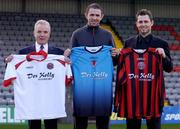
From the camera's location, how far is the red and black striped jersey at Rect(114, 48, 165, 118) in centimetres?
675

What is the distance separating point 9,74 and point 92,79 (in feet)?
3.60

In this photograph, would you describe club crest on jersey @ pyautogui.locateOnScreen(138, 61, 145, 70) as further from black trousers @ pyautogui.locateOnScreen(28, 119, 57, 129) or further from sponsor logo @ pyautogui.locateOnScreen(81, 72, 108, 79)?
black trousers @ pyautogui.locateOnScreen(28, 119, 57, 129)

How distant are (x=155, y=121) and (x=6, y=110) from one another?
7.68 meters

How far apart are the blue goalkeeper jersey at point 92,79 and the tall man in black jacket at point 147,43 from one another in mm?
357

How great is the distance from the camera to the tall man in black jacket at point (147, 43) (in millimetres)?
6566

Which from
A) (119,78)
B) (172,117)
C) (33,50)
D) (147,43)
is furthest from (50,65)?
(172,117)

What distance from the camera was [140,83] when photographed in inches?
266

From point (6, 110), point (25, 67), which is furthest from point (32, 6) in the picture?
point (25, 67)

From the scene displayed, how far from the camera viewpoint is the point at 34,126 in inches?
265

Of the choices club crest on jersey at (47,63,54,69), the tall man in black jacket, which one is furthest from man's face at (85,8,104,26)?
club crest on jersey at (47,63,54,69)

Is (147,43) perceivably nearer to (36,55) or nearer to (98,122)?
(98,122)

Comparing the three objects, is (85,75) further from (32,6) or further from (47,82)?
(32,6)

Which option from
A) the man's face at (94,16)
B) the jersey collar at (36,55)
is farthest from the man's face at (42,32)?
the man's face at (94,16)

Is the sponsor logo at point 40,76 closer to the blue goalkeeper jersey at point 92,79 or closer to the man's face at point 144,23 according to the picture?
the blue goalkeeper jersey at point 92,79
